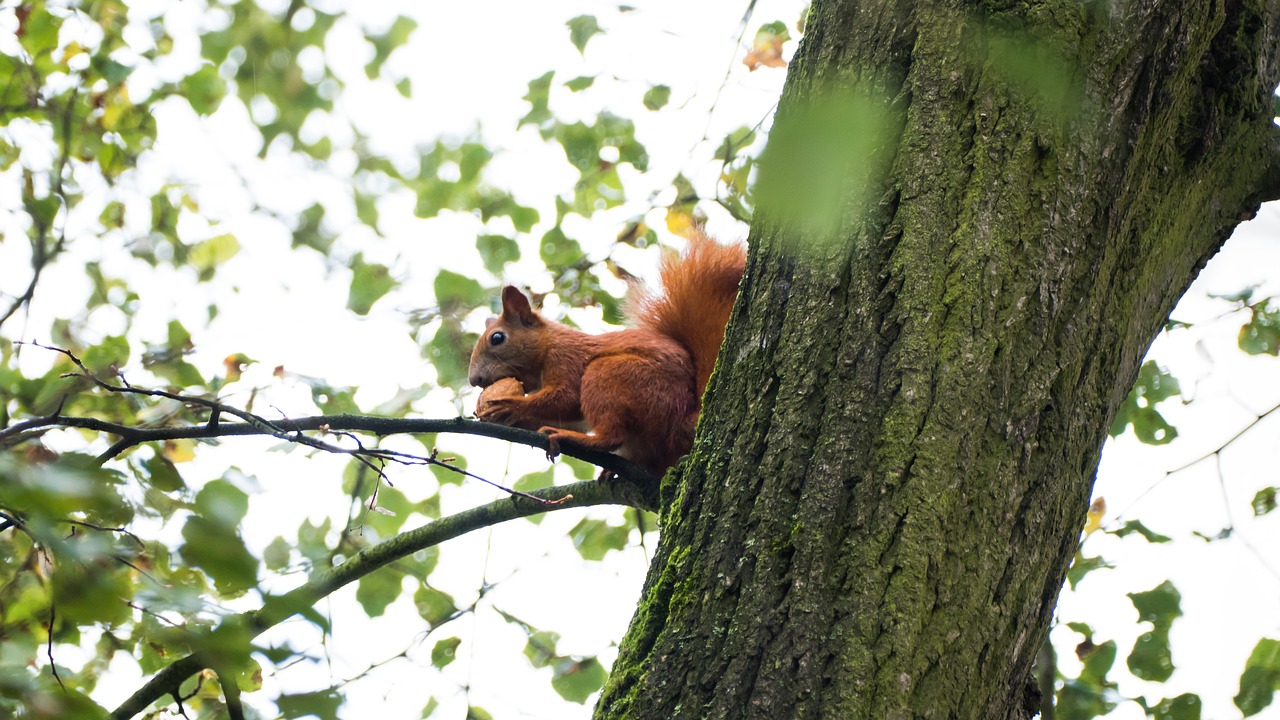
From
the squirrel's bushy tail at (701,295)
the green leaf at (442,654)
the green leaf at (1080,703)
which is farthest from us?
the green leaf at (442,654)

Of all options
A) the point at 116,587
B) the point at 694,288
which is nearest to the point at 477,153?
the point at 694,288

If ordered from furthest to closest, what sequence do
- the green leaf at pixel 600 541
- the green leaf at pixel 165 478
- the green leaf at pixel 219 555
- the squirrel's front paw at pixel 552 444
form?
the green leaf at pixel 600 541 < the squirrel's front paw at pixel 552 444 < the green leaf at pixel 165 478 < the green leaf at pixel 219 555

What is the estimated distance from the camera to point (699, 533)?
124cm

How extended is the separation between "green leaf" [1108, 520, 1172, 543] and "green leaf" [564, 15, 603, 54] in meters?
2.18

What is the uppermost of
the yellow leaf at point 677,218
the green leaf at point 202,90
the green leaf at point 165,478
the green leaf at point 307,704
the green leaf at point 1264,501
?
the green leaf at point 202,90

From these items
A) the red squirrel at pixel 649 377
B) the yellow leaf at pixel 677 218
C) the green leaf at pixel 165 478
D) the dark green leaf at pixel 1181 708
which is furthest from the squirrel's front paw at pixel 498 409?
the dark green leaf at pixel 1181 708

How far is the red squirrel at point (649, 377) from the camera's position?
225 centimetres

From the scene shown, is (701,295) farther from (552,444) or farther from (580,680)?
(580,680)

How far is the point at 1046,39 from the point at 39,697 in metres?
1.25

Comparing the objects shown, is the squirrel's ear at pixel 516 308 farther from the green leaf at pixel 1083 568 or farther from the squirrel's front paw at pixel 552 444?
the green leaf at pixel 1083 568

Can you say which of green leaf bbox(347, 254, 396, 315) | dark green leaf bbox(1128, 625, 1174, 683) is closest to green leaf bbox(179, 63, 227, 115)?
green leaf bbox(347, 254, 396, 315)

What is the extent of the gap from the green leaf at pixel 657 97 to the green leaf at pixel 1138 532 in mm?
2004

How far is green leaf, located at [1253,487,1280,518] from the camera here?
8.33ft

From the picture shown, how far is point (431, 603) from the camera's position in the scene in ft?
9.23
